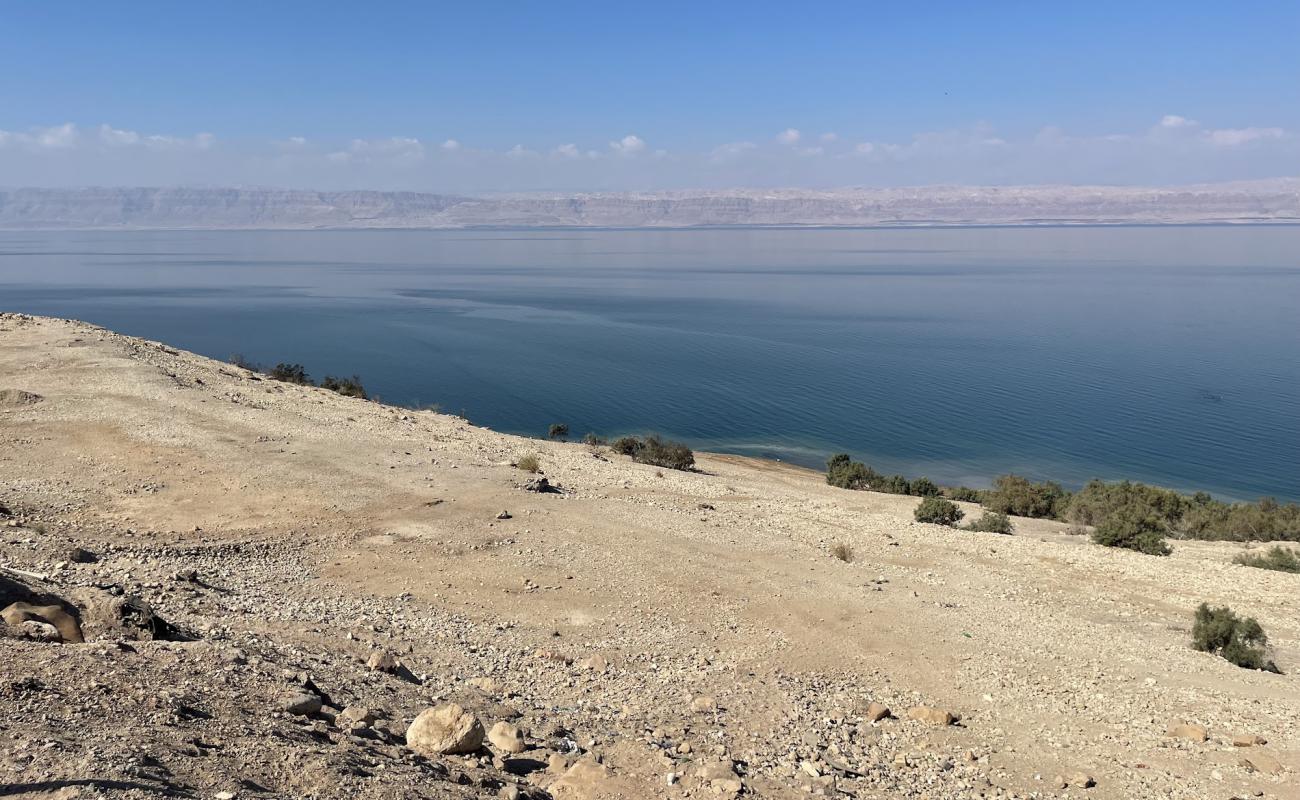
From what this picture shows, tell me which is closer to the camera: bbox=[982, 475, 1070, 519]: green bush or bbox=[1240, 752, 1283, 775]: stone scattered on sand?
bbox=[1240, 752, 1283, 775]: stone scattered on sand

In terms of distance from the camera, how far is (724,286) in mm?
111750

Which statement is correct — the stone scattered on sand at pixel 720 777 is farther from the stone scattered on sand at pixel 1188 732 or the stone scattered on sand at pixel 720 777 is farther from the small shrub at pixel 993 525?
the small shrub at pixel 993 525

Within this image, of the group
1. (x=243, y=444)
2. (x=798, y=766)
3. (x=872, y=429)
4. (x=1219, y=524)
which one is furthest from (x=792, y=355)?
(x=798, y=766)

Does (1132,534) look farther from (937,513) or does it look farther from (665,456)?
(665,456)

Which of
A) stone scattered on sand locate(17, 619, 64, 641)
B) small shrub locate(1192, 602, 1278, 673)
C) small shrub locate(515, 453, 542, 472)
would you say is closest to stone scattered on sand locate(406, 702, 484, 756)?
stone scattered on sand locate(17, 619, 64, 641)

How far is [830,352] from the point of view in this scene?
6153 centimetres

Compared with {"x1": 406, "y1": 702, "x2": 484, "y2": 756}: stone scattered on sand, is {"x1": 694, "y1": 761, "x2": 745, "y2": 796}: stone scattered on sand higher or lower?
lower

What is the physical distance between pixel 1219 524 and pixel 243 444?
21585 millimetres

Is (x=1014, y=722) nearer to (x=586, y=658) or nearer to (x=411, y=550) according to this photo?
(x=586, y=658)

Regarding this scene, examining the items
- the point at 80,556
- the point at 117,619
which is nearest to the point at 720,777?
the point at 117,619

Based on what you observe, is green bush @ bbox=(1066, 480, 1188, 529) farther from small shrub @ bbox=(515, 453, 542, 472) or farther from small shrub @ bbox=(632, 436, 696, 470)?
small shrub @ bbox=(515, 453, 542, 472)

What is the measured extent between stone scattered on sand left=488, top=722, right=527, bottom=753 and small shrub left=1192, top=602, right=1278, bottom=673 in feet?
30.3

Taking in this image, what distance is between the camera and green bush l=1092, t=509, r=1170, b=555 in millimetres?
16516

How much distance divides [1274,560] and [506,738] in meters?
14.6
